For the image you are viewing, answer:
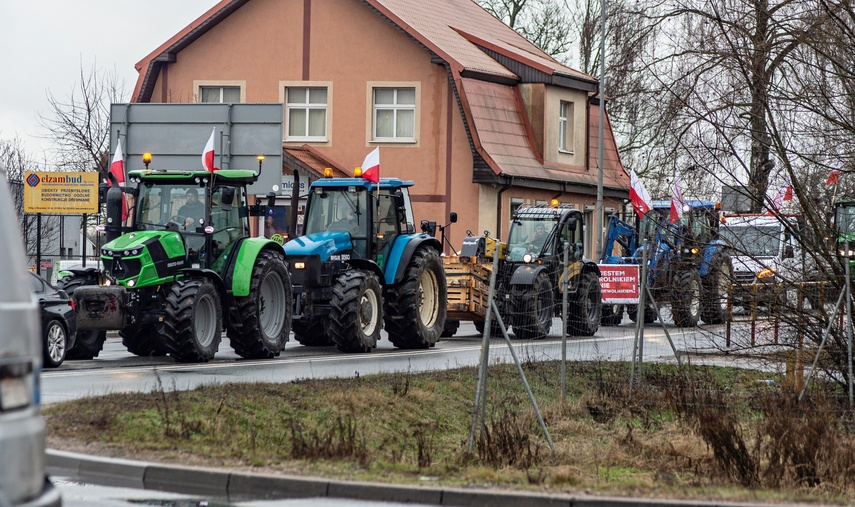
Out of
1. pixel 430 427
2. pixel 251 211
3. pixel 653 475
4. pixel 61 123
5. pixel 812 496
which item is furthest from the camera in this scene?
pixel 61 123

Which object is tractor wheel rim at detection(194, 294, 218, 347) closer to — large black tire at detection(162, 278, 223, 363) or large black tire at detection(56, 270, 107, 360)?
large black tire at detection(162, 278, 223, 363)

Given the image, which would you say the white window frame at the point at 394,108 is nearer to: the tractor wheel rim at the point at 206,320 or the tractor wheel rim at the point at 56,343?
the tractor wheel rim at the point at 206,320

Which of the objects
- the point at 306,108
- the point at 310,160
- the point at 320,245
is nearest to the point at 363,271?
the point at 320,245

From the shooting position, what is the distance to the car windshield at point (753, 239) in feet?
56.2

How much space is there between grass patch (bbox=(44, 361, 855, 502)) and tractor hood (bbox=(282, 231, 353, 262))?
17.8 feet

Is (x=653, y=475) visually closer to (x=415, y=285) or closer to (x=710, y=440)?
(x=710, y=440)

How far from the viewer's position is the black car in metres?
18.2

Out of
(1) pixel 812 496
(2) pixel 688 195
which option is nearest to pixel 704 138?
(2) pixel 688 195

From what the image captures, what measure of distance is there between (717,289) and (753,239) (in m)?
0.85

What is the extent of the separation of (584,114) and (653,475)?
116ft

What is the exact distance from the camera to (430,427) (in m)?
14.4

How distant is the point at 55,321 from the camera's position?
18406 millimetres

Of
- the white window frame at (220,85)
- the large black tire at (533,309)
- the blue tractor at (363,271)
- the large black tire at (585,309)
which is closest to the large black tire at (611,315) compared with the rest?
the large black tire at (585,309)

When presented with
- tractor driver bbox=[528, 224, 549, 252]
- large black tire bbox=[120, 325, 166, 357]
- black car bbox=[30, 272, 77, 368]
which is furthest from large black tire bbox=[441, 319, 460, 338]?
black car bbox=[30, 272, 77, 368]
